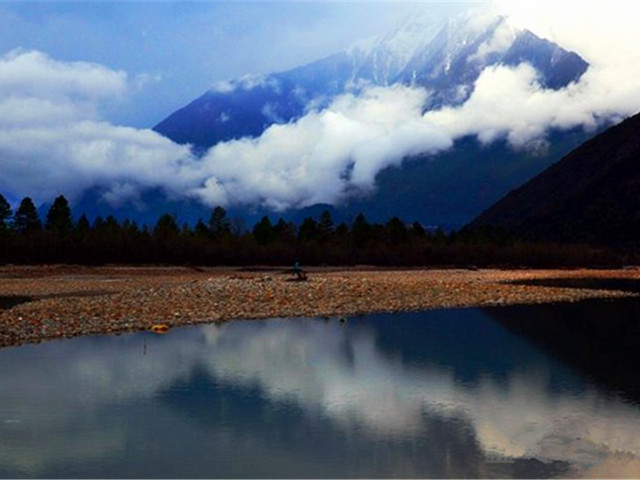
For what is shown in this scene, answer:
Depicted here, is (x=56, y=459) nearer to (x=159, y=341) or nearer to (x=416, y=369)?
(x=416, y=369)

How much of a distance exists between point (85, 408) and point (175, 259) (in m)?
93.2

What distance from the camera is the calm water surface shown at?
14969 mm

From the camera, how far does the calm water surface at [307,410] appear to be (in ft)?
49.1

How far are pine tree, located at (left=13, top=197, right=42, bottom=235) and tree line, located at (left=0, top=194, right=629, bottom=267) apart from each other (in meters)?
0.16

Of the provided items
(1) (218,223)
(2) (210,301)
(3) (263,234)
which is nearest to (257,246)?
(3) (263,234)

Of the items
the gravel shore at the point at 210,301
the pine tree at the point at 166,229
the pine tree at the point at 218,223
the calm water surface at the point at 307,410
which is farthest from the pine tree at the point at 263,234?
the calm water surface at the point at 307,410

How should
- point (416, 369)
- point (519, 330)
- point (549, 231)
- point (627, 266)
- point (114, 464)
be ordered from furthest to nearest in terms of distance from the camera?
point (549, 231) < point (627, 266) < point (519, 330) < point (416, 369) < point (114, 464)

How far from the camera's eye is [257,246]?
120938mm

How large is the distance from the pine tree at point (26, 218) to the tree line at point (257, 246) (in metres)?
0.16

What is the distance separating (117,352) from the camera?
28.3 m

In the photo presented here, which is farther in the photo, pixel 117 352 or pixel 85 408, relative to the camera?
pixel 117 352

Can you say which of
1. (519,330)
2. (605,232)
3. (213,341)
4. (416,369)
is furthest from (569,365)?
(605,232)

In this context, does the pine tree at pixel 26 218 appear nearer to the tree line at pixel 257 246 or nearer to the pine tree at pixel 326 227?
the tree line at pixel 257 246

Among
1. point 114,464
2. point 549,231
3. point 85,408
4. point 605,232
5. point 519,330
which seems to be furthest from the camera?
point 549,231
